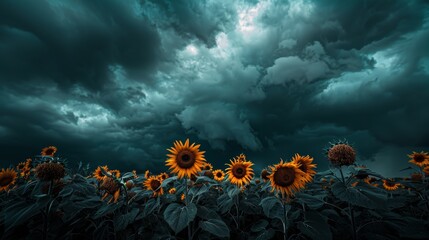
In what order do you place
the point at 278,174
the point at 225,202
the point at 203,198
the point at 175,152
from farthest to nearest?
the point at 203,198
the point at 175,152
the point at 225,202
the point at 278,174

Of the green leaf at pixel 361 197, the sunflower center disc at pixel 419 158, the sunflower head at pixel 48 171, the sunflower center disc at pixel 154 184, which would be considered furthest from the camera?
the sunflower center disc at pixel 419 158

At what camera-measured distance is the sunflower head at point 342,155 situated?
13.1 feet

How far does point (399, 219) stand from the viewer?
3.72 metres

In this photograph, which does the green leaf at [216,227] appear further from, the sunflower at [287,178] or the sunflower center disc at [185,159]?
the sunflower center disc at [185,159]

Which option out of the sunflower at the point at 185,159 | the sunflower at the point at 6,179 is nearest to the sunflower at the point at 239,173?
the sunflower at the point at 185,159

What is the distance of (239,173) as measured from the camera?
5781 mm

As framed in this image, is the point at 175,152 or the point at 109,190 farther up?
the point at 175,152

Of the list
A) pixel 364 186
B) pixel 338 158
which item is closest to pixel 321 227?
pixel 364 186

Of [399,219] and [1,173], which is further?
[1,173]

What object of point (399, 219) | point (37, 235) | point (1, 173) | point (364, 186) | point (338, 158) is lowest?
point (37, 235)

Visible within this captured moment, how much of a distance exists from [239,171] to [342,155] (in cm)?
261

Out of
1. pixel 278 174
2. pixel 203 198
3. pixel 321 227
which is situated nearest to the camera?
pixel 321 227

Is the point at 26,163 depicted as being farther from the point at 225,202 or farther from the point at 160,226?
the point at 225,202

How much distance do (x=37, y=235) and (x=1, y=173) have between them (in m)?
3.74
